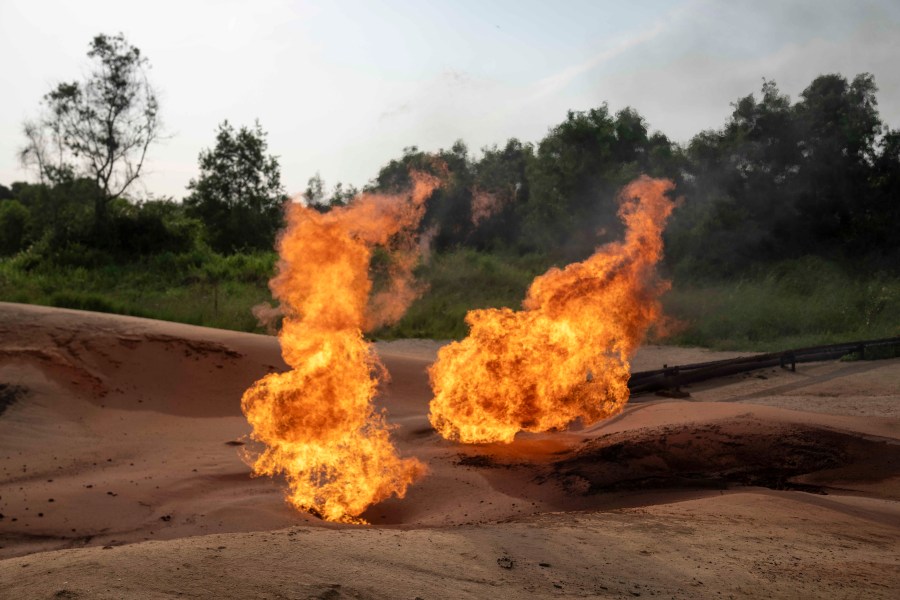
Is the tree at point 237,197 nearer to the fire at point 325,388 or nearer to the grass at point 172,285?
the grass at point 172,285

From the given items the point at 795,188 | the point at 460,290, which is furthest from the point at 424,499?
the point at 795,188

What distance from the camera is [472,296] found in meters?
26.1

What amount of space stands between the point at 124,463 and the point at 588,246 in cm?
2441

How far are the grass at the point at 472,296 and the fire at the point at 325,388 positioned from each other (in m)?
11.3

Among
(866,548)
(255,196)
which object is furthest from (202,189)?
(866,548)

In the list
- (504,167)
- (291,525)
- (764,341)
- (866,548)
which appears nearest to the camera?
(866,548)

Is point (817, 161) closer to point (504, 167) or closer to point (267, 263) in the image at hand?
point (504, 167)

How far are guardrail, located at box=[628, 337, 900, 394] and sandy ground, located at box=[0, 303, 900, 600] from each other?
6.29 feet

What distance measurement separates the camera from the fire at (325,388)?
23.5ft

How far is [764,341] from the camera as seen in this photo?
2044 cm

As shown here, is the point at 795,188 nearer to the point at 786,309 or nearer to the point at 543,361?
the point at 786,309

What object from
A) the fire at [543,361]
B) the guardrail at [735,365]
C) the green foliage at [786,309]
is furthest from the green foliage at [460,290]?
the fire at [543,361]

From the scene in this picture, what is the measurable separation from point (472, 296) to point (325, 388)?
1867 centimetres

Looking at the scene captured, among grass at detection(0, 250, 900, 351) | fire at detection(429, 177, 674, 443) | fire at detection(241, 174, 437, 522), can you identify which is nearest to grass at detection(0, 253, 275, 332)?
grass at detection(0, 250, 900, 351)
